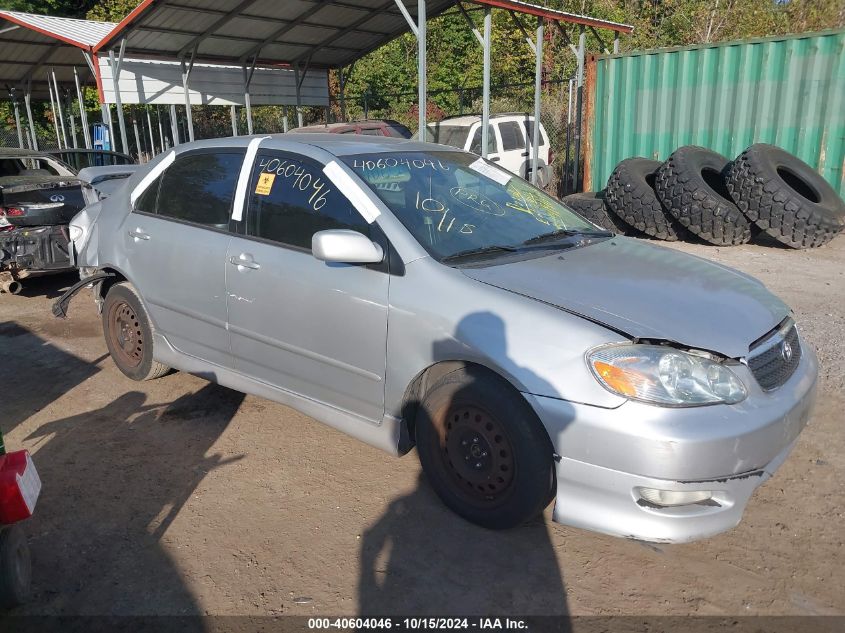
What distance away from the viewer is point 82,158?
10.4m

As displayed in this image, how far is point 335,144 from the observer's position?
12.5ft

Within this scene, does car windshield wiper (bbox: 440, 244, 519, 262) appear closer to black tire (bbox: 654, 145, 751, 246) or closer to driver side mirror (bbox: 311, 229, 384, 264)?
driver side mirror (bbox: 311, 229, 384, 264)

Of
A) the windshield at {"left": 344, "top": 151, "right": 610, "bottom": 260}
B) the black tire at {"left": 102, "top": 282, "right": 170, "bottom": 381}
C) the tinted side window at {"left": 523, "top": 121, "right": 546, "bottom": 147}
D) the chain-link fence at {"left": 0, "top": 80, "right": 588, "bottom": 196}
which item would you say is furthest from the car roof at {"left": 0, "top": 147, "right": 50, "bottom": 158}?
the chain-link fence at {"left": 0, "top": 80, "right": 588, "bottom": 196}

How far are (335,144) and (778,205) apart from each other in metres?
6.36

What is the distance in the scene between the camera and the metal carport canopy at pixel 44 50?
1366cm

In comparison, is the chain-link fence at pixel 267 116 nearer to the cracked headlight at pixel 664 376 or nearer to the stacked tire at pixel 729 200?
the stacked tire at pixel 729 200

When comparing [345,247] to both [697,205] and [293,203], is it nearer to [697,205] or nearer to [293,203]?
[293,203]

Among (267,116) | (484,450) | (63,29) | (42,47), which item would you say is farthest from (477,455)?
(267,116)

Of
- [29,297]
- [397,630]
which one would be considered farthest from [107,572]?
[29,297]

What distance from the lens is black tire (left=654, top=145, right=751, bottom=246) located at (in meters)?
8.28

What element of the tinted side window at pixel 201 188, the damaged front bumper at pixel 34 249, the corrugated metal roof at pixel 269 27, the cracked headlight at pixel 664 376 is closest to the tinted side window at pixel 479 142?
the corrugated metal roof at pixel 269 27

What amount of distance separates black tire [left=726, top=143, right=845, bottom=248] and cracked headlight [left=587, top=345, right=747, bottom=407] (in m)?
6.38

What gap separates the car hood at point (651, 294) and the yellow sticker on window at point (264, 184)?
1343 mm

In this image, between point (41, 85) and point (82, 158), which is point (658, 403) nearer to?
point (82, 158)
